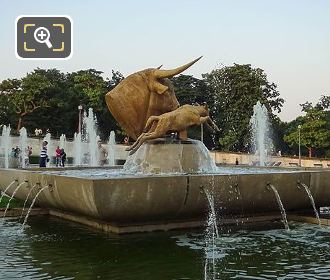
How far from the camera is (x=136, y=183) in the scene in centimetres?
1012

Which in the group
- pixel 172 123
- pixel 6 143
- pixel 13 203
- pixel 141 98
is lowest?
pixel 13 203

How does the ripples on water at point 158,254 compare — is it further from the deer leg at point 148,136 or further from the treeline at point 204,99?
the treeline at point 204,99

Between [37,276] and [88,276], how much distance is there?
0.65 m

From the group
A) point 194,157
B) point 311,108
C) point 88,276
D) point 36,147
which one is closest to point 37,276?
point 88,276

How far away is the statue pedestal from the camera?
1327cm

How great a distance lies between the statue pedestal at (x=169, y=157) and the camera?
43.5 ft

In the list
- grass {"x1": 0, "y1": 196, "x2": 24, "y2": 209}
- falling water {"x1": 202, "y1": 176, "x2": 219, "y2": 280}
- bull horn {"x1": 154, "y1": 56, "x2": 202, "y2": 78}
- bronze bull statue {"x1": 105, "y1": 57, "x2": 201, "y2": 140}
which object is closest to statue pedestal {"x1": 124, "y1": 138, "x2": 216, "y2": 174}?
bronze bull statue {"x1": 105, "y1": 57, "x2": 201, "y2": 140}

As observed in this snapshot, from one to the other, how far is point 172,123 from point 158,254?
16.9 feet

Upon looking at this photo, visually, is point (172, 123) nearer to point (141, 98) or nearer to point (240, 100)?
point (141, 98)

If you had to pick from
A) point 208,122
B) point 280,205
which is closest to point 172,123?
point 208,122

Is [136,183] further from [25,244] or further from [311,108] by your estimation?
[311,108]

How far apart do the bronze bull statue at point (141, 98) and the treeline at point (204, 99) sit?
141ft

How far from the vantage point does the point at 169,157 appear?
13289 millimetres

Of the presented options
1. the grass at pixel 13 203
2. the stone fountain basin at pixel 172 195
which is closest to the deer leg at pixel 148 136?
the stone fountain basin at pixel 172 195
